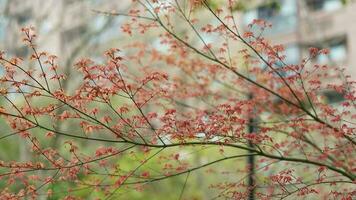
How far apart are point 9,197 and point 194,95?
380 centimetres

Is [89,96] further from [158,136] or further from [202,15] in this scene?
[202,15]

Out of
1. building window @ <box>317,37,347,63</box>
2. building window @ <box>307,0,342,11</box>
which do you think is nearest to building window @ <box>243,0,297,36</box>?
building window @ <box>307,0,342,11</box>

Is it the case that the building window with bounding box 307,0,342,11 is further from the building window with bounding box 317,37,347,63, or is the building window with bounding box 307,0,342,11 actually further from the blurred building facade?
the building window with bounding box 317,37,347,63

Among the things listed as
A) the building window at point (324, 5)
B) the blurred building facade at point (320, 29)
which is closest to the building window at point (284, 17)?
the blurred building facade at point (320, 29)

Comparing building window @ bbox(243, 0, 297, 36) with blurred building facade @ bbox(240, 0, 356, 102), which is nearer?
blurred building facade @ bbox(240, 0, 356, 102)

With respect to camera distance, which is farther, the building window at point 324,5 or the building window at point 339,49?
the building window at point 324,5

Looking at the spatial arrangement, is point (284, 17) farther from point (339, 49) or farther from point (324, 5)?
point (339, 49)

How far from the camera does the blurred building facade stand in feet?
83.8

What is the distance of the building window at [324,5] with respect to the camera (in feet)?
86.8

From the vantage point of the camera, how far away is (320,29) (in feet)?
81.9

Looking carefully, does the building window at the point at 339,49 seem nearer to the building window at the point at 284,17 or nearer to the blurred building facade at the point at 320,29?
the blurred building facade at the point at 320,29

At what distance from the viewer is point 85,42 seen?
1512 centimetres

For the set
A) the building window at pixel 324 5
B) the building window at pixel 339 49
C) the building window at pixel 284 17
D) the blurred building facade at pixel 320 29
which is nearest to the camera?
the blurred building facade at pixel 320 29

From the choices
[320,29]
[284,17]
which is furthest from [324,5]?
[320,29]
